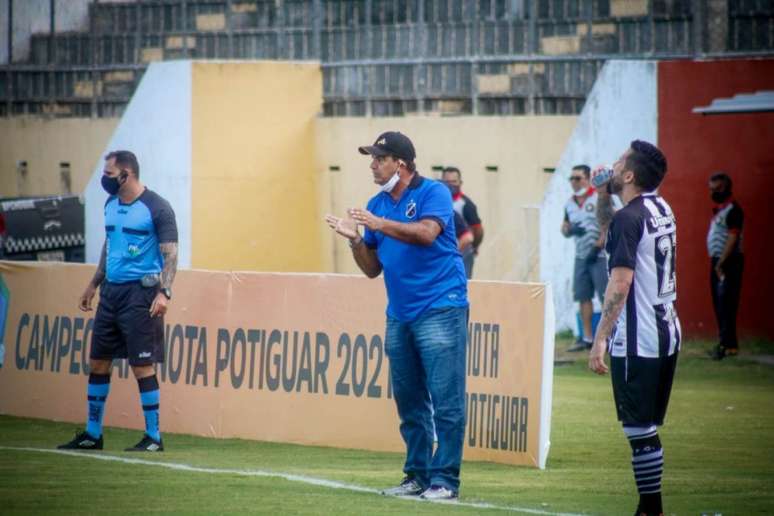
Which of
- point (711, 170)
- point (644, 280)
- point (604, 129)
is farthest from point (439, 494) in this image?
point (604, 129)

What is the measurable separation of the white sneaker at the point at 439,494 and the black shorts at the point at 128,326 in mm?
3058

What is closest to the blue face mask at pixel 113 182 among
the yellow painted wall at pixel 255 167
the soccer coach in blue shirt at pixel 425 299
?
the soccer coach in blue shirt at pixel 425 299

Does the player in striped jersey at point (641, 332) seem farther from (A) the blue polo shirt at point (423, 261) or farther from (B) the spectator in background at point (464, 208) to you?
(B) the spectator in background at point (464, 208)

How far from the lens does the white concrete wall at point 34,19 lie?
26672 mm

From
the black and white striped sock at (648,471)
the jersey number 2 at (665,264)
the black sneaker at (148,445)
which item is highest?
the jersey number 2 at (665,264)

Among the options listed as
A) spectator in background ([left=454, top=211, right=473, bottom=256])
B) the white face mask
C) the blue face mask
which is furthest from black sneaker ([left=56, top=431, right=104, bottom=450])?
spectator in background ([left=454, top=211, right=473, bottom=256])

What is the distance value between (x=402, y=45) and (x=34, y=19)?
23.5 ft

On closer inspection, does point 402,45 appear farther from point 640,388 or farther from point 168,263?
point 640,388

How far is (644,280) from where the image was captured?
8.54m

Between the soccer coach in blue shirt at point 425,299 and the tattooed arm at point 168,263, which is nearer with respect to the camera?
the soccer coach in blue shirt at point 425,299

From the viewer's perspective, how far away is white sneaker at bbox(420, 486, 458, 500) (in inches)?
368

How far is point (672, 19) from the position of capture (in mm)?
20594

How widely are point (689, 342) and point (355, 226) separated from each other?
1119 centimetres

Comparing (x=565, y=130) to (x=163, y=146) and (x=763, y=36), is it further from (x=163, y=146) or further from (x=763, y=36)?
(x=163, y=146)
